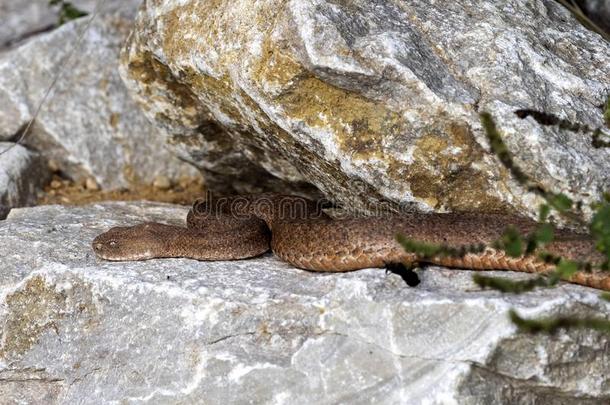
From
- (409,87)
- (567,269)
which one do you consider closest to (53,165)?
(409,87)

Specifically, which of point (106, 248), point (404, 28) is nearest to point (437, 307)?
point (404, 28)

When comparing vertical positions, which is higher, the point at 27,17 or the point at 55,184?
the point at 27,17

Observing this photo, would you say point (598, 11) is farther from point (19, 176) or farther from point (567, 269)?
point (19, 176)

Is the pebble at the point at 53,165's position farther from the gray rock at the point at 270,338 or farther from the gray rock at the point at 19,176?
the gray rock at the point at 270,338

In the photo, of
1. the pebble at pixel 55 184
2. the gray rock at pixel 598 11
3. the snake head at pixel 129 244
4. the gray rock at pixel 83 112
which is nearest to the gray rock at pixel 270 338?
the snake head at pixel 129 244

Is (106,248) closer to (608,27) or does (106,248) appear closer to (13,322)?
(13,322)

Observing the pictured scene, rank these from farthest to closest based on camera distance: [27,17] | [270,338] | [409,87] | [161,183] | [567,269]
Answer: [27,17] < [161,183] < [409,87] < [270,338] < [567,269]

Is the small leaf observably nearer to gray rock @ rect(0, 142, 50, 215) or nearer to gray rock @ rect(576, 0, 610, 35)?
gray rock @ rect(576, 0, 610, 35)
